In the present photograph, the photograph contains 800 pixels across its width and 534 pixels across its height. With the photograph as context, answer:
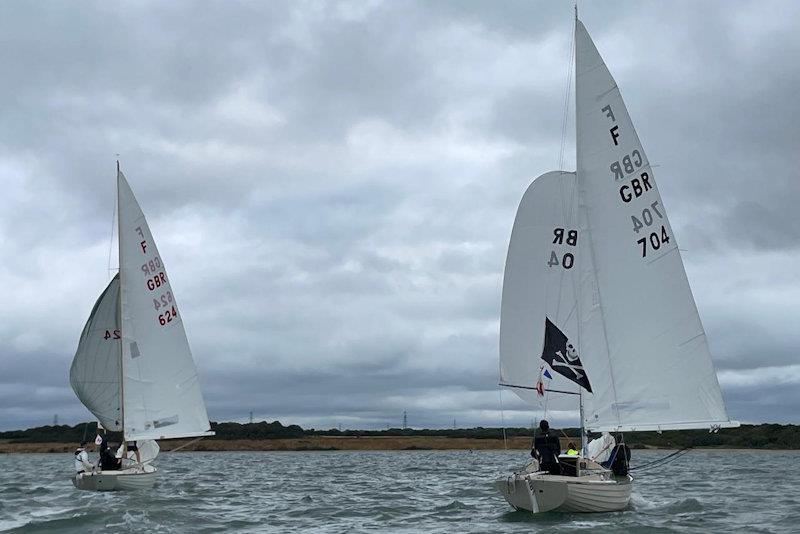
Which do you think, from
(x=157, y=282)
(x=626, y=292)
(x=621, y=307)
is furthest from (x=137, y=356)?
(x=626, y=292)

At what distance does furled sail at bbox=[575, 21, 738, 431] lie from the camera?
85.8ft

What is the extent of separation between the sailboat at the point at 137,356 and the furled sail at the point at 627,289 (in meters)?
22.1

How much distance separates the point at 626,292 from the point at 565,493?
6140 mm

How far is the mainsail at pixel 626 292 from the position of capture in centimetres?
2614

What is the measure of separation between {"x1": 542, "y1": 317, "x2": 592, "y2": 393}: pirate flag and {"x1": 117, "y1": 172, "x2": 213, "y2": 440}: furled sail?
1980 centimetres

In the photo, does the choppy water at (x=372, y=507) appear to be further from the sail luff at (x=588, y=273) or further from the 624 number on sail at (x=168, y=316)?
the 624 number on sail at (x=168, y=316)

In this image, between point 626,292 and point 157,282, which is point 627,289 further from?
point 157,282

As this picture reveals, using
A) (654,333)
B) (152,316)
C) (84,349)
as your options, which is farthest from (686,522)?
(84,349)

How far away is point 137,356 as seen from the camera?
135ft

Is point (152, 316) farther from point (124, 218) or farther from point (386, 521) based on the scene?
point (386, 521)

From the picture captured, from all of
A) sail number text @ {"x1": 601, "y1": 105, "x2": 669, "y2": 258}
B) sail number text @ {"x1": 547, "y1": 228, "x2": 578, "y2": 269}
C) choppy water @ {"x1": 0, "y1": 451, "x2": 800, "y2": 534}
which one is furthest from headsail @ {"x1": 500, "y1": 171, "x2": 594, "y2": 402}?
choppy water @ {"x1": 0, "y1": 451, "x2": 800, "y2": 534}

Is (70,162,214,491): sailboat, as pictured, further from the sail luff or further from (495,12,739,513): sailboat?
the sail luff

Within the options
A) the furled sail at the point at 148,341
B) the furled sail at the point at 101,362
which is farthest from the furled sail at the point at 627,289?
the furled sail at the point at 101,362

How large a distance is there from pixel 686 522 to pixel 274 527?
12299 mm
